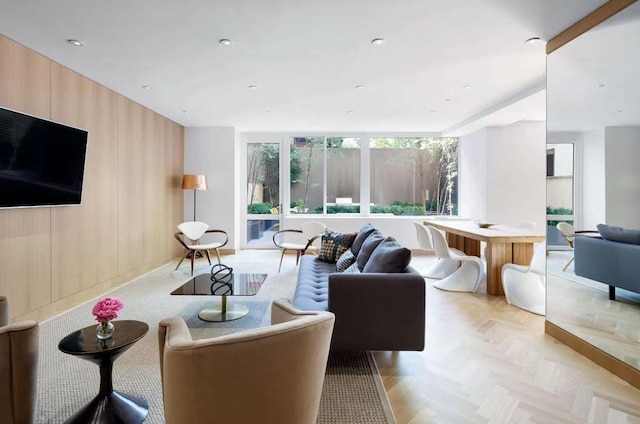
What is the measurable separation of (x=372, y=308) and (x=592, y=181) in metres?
2.11

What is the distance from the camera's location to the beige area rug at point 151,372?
1.94m

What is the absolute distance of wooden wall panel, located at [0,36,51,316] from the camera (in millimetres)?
2980

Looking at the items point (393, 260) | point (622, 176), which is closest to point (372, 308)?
point (393, 260)

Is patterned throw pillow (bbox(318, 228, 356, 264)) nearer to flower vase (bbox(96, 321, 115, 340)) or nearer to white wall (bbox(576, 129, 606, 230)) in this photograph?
white wall (bbox(576, 129, 606, 230))

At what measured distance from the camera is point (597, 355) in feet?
8.34

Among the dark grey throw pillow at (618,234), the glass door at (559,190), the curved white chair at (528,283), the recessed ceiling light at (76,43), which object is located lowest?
the curved white chair at (528,283)

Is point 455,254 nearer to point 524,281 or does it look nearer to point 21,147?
point 524,281

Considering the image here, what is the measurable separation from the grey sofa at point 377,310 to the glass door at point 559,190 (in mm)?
1606

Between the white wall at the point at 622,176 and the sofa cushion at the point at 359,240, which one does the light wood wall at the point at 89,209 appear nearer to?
the sofa cushion at the point at 359,240

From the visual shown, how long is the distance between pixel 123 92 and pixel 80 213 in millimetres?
1751

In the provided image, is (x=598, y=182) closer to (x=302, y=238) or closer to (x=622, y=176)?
(x=622, y=176)

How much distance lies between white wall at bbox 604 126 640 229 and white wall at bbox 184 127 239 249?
5.76m

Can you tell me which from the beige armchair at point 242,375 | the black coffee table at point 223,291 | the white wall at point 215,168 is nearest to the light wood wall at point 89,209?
the white wall at point 215,168

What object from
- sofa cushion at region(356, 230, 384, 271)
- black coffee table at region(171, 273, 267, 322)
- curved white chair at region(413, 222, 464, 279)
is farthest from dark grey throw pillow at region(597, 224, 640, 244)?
black coffee table at region(171, 273, 267, 322)
